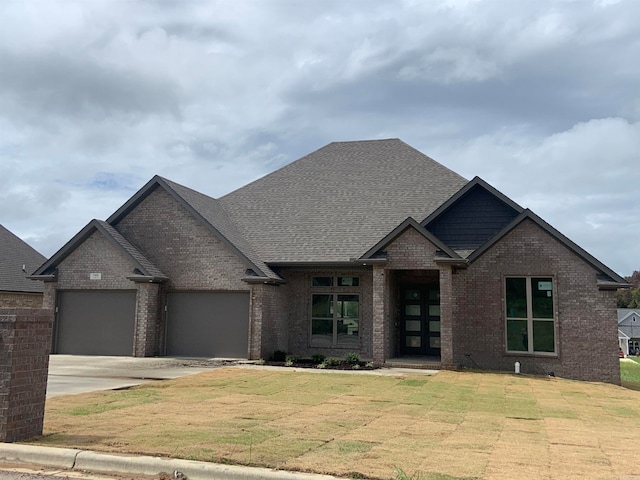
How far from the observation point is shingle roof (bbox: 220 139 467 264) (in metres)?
20.0

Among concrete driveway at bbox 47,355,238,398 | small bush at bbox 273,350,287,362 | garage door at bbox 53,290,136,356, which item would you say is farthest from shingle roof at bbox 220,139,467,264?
garage door at bbox 53,290,136,356

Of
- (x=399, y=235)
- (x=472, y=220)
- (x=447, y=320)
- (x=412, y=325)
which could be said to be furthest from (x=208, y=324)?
(x=472, y=220)

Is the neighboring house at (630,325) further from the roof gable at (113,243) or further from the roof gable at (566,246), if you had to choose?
the roof gable at (113,243)

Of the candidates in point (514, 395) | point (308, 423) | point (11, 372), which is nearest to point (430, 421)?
point (308, 423)

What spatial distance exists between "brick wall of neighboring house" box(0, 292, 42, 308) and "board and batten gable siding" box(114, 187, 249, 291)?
1163 centimetres

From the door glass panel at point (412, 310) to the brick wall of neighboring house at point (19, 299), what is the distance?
66.3ft

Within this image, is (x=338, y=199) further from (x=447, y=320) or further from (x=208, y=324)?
(x=447, y=320)

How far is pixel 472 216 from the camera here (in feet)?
61.7

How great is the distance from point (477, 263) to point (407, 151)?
838 cm

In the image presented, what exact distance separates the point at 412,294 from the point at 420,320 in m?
0.98

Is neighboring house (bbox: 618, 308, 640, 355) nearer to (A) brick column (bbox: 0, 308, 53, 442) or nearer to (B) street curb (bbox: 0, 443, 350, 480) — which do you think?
(B) street curb (bbox: 0, 443, 350, 480)

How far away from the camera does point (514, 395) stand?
39.6 ft

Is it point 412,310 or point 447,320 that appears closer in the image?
point 447,320

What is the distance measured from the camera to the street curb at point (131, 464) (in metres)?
5.54
